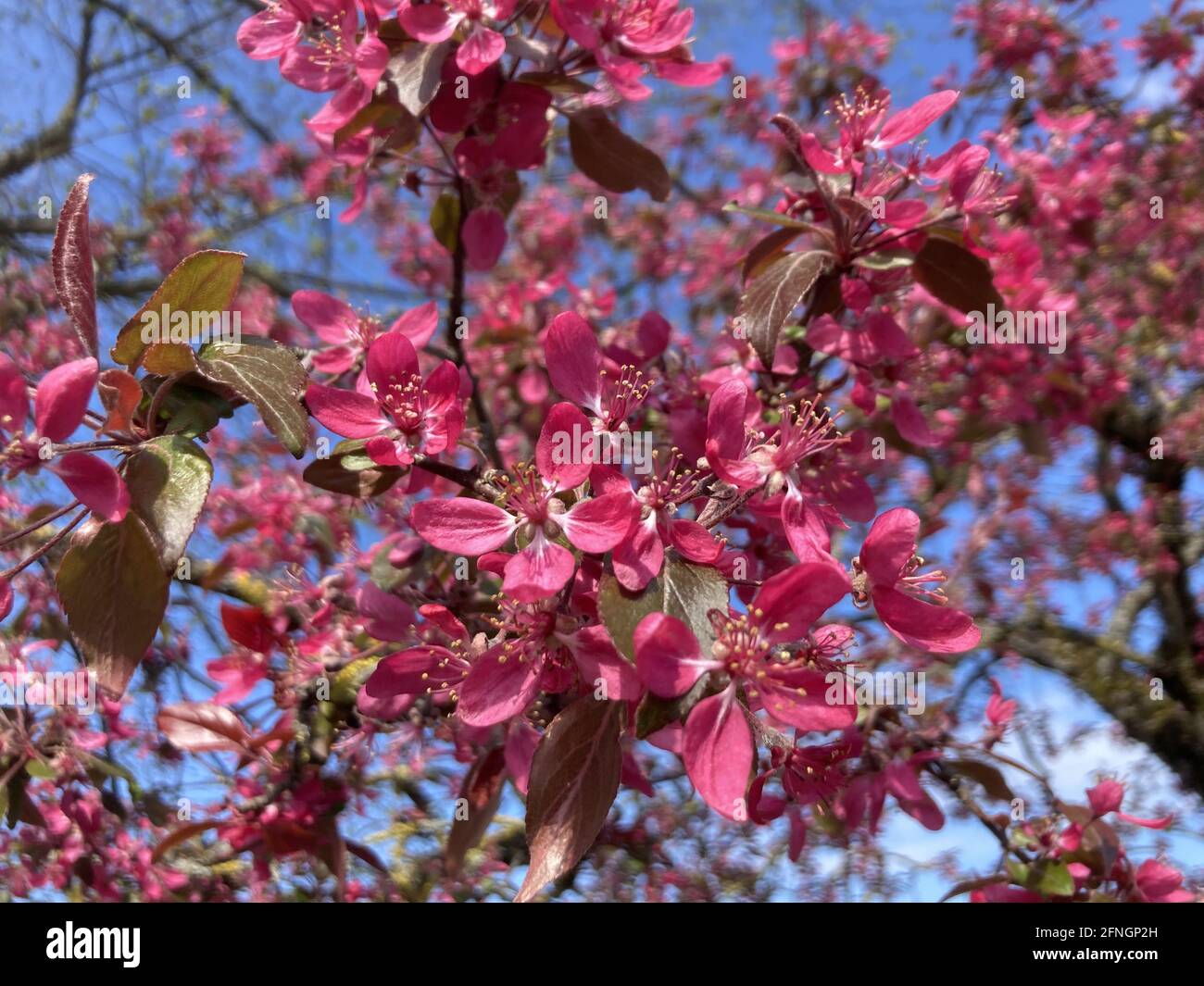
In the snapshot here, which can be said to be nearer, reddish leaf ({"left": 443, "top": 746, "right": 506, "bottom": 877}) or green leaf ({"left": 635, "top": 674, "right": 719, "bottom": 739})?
green leaf ({"left": 635, "top": 674, "right": 719, "bottom": 739})

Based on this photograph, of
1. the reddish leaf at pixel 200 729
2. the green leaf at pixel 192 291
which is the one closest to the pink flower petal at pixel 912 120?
the green leaf at pixel 192 291

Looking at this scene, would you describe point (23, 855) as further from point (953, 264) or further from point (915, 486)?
point (915, 486)

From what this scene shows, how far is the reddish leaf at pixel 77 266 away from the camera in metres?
0.93

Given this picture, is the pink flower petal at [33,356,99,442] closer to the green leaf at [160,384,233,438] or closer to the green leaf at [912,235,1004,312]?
the green leaf at [160,384,233,438]

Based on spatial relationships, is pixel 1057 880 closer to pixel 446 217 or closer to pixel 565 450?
pixel 565 450

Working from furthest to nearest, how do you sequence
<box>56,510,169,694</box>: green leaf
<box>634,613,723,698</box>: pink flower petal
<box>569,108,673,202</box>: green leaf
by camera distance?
<box>569,108,673,202</box>: green leaf → <box>56,510,169,694</box>: green leaf → <box>634,613,723,698</box>: pink flower petal

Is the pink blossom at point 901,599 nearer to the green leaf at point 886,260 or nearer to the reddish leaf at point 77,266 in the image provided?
the green leaf at point 886,260

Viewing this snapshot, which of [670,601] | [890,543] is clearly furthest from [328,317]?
[890,543]

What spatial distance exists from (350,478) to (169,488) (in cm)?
28

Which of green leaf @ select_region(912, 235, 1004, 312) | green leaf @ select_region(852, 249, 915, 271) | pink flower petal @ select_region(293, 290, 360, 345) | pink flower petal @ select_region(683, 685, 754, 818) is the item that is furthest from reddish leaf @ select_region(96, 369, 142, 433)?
green leaf @ select_region(912, 235, 1004, 312)

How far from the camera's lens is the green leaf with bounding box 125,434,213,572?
0.84 metres

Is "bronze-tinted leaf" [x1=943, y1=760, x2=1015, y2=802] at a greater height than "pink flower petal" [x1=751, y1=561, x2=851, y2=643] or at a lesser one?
lesser

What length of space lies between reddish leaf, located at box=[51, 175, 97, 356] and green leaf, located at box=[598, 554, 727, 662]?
638 millimetres

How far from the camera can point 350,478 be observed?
1123 mm
